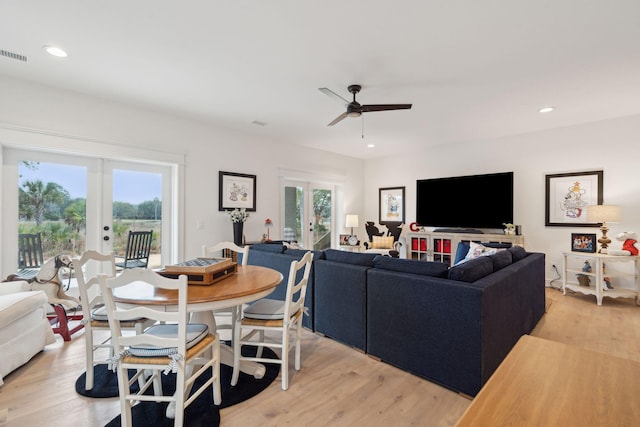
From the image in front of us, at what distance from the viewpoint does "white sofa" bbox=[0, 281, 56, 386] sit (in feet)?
7.08

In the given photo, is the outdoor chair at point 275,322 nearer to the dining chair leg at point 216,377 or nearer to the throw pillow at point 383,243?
the dining chair leg at point 216,377

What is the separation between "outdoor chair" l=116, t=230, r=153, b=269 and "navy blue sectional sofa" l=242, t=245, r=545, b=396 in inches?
97.7

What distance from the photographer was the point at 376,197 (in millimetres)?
7051

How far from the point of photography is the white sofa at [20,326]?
2.16 meters

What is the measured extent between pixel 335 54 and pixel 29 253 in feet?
12.5

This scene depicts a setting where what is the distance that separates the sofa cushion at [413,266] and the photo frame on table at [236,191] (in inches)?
117

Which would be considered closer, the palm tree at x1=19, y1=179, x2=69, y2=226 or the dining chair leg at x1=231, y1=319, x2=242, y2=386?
the dining chair leg at x1=231, y1=319, x2=242, y2=386

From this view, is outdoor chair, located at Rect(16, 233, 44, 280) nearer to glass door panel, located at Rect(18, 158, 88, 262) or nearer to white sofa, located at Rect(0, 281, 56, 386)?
glass door panel, located at Rect(18, 158, 88, 262)

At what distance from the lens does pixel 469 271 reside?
205cm

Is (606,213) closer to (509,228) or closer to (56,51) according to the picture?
(509,228)

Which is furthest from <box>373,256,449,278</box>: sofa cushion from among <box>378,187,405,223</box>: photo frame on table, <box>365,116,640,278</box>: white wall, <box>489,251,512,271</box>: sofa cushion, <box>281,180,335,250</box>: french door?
<box>378,187,405,223</box>: photo frame on table

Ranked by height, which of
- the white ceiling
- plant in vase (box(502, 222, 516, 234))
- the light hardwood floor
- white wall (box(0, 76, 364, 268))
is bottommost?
the light hardwood floor

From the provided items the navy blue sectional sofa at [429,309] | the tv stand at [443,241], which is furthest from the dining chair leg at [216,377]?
the tv stand at [443,241]

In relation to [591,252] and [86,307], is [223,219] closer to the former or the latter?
[86,307]
